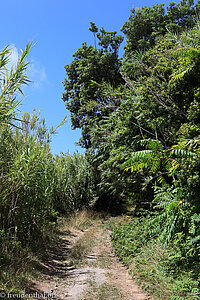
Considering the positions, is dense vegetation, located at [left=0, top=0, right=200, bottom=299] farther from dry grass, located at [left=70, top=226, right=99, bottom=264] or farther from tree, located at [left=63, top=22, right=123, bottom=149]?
tree, located at [left=63, top=22, right=123, bottom=149]

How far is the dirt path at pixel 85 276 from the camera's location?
4356mm

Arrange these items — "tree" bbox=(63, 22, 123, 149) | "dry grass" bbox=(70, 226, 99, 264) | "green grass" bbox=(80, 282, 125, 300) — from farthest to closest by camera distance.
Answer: "tree" bbox=(63, 22, 123, 149) → "dry grass" bbox=(70, 226, 99, 264) → "green grass" bbox=(80, 282, 125, 300)

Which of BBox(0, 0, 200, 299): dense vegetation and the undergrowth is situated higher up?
BBox(0, 0, 200, 299): dense vegetation

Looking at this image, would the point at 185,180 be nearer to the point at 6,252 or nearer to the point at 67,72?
the point at 6,252

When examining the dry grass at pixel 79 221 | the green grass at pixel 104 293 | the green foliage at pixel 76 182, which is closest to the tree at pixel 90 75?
the green foliage at pixel 76 182

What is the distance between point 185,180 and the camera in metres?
4.62

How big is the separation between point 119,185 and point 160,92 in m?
4.50

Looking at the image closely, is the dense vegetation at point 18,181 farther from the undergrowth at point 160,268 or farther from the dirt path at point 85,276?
the undergrowth at point 160,268

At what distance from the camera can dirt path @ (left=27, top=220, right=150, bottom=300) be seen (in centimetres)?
436

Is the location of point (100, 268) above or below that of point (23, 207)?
below

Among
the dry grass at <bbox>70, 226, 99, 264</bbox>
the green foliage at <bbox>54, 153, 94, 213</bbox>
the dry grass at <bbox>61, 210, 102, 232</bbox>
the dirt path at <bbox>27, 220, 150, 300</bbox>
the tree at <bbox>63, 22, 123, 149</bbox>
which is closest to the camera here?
the dirt path at <bbox>27, 220, 150, 300</bbox>

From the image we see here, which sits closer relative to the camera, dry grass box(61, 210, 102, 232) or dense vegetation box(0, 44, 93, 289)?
dense vegetation box(0, 44, 93, 289)

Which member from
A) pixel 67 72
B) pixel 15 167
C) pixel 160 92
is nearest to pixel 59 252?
pixel 15 167

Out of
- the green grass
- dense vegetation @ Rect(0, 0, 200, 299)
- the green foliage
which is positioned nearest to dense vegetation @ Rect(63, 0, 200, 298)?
dense vegetation @ Rect(0, 0, 200, 299)
